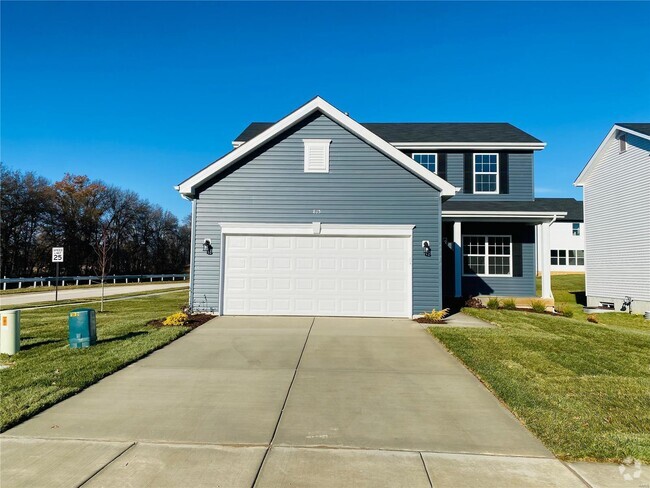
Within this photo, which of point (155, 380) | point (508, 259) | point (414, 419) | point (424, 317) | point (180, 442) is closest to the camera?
point (180, 442)

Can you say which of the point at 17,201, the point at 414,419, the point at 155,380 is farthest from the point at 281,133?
the point at 17,201

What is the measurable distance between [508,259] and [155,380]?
1424 cm

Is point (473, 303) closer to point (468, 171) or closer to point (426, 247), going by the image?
point (426, 247)

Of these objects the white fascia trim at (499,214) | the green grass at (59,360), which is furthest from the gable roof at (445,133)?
the green grass at (59,360)

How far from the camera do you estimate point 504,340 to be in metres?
8.88

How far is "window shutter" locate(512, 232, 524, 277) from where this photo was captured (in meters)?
16.0

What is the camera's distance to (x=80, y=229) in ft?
153

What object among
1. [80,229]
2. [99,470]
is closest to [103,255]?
[99,470]

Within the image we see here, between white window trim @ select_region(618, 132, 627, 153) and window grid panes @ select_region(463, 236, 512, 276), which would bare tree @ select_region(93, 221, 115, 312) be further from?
white window trim @ select_region(618, 132, 627, 153)

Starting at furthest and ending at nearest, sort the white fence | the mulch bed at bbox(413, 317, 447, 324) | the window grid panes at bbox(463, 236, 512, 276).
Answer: the white fence → the window grid panes at bbox(463, 236, 512, 276) → the mulch bed at bbox(413, 317, 447, 324)

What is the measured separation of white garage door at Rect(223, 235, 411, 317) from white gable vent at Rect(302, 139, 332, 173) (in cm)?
212

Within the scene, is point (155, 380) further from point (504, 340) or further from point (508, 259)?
point (508, 259)

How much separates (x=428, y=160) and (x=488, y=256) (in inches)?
190

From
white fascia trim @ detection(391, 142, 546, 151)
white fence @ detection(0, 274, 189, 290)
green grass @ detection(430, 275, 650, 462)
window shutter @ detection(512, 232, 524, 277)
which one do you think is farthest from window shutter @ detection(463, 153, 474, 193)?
white fence @ detection(0, 274, 189, 290)
